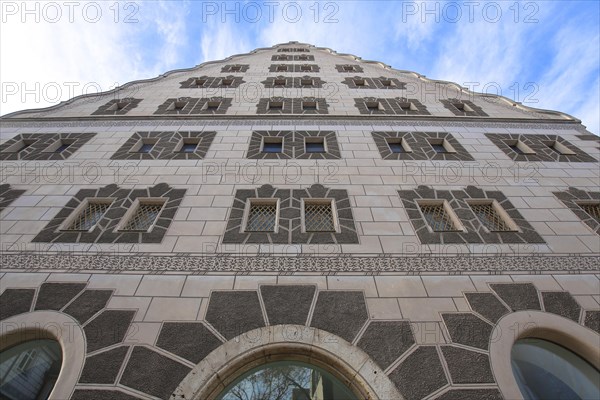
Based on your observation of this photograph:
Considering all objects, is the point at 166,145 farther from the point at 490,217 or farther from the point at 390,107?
the point at 490,217

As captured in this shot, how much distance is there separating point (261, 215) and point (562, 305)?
5472 mm

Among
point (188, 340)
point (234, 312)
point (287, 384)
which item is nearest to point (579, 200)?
point (287, 384)

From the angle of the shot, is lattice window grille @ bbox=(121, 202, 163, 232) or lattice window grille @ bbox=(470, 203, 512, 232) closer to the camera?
lattice window grille @ bbox=(121, 202, 163, 232)

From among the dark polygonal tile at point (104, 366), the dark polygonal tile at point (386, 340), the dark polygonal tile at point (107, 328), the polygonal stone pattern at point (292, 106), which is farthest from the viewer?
the polygonal stone pattern at point (292, 106)

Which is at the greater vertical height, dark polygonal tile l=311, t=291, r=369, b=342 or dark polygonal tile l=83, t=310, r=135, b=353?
dark polygonal tile l=311, t=291, r=369, b=342

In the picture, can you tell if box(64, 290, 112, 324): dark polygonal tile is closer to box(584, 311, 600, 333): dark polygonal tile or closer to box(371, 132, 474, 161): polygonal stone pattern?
box(371, 132, 474, 161): polygonal stone pattern

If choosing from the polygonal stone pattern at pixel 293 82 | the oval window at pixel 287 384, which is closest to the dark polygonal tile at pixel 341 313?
the oval window at pixel 287 384

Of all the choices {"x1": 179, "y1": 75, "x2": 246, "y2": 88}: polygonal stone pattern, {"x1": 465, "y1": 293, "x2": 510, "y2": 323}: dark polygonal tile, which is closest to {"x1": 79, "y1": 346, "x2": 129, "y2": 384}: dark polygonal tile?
{"x1": 465, "y1": 293, "x2": 510, "y2": 323}: dark polygonal tile

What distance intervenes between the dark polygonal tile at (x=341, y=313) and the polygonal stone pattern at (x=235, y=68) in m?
12.3

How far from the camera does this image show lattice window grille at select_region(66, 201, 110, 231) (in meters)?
6.04

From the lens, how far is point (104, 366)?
154 inches

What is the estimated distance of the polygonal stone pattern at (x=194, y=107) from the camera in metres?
9.94

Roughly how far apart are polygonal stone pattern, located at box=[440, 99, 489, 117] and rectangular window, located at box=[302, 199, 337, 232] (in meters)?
6.78

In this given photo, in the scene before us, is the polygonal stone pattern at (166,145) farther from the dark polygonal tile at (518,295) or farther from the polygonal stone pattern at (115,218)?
the dark polygonal tile at (518,295)
